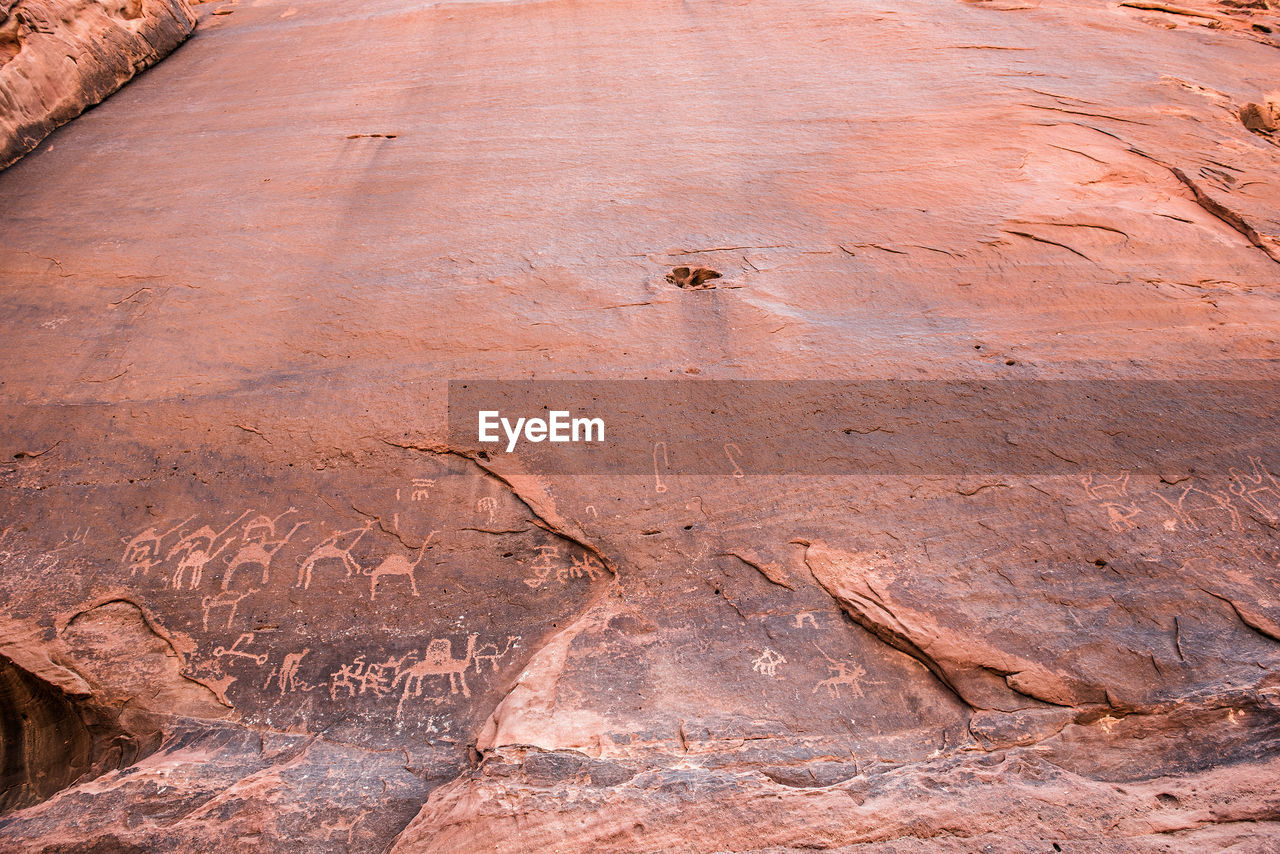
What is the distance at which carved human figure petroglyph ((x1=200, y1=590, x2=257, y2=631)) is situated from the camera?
9.45ft

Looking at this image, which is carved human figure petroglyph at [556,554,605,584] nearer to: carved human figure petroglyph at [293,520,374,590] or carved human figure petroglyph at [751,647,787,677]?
carved human figure petroglyph at [751,647,787,677]

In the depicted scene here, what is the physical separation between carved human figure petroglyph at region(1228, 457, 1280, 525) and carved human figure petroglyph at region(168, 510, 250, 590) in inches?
175

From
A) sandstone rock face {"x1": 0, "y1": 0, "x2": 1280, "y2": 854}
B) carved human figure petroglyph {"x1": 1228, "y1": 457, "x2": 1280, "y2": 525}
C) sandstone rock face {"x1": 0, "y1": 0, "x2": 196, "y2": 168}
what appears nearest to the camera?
sandstone rock face {"x1": 0, "y1": 0, "x2": 1280, "y2": 854}

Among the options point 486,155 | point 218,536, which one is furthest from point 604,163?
point 218,536

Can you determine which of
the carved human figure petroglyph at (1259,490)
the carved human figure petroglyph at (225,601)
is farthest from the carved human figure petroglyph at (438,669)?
the carved human figure petroglyph at (1259,490)

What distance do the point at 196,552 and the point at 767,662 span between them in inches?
97.1

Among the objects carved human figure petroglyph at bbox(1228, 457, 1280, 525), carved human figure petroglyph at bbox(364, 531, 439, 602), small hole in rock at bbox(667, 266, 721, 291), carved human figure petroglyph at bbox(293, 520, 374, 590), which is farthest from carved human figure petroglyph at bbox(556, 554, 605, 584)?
carved human figure petroglyph at bbox(1228, 457, 1280, 525)

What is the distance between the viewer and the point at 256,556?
9.85 feet

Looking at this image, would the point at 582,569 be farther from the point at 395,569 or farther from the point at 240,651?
the point at 240,651

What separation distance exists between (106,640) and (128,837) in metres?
0.88

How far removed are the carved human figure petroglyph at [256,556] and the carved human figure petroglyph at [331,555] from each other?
141 mm

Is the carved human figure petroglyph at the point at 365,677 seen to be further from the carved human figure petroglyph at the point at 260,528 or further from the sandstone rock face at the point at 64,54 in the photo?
the sandstone rock face at the point at 64,54

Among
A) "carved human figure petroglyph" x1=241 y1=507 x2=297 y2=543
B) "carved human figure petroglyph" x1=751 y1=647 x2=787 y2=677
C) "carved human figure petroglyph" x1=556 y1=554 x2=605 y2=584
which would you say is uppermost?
"carved human figure petroglyph" x1=241 y1=507 x2=297 y2=543

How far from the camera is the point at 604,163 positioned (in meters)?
4.53
